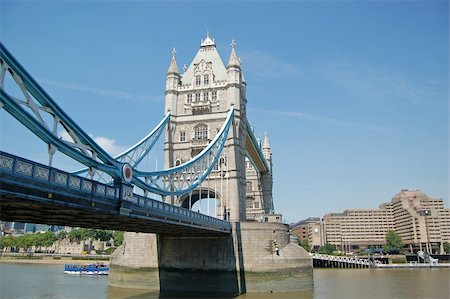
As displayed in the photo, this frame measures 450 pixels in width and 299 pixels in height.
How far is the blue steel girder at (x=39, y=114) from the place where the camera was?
13359 millimetres

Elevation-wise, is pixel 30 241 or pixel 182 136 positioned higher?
pixel 182 136

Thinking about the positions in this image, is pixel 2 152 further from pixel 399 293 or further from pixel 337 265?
pixel 337 265

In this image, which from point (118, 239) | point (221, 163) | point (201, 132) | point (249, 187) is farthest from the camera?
point (118, 239)

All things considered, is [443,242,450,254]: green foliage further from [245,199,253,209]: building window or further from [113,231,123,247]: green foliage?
[113,231,123,247]: green foliage

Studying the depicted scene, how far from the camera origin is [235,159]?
4116 cm

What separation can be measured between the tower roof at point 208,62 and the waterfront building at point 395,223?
88201 mm

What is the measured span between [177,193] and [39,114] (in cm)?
1555

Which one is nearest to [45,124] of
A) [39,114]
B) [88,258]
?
[39,114]

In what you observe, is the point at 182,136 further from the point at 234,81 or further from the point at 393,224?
the point at 393,224

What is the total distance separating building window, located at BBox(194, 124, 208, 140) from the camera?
43006 mm

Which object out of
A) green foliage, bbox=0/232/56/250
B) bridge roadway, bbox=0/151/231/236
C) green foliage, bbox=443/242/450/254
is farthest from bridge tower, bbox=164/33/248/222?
green foliage, bbox=443/242/450/254

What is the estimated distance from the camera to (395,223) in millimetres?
128125

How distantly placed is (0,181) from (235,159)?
1171 inches

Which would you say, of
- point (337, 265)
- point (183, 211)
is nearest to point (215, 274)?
point (183, 211)
